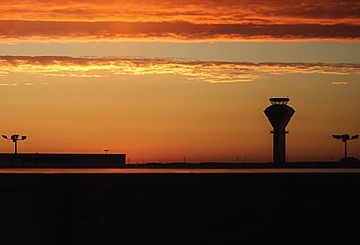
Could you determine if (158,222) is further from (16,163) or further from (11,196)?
(16,163)

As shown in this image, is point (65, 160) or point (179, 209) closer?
point (179, 209)

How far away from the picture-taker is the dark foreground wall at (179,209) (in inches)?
1342


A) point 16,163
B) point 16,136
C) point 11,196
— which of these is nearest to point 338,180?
point 11,196

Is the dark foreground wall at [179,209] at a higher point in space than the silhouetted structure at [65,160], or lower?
lower

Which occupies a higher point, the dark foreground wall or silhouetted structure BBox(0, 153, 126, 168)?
silhouetted structure BBox(0, 153, 126, 168)

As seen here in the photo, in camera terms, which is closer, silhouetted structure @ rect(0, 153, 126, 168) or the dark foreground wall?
the dark foreground wall

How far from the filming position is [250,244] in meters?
34.0

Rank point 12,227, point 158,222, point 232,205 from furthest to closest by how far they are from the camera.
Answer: point 232,205, point 158,222, point 12,227

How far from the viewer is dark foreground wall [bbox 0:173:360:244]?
34.1 metres

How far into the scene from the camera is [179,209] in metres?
38.1

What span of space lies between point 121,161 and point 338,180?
7858 cm

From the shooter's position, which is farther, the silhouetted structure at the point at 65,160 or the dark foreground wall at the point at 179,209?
the silhouetted structure at the point at 65,160

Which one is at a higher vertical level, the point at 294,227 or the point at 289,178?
the point at 289,178

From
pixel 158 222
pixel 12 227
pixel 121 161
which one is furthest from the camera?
pixel 121 161
